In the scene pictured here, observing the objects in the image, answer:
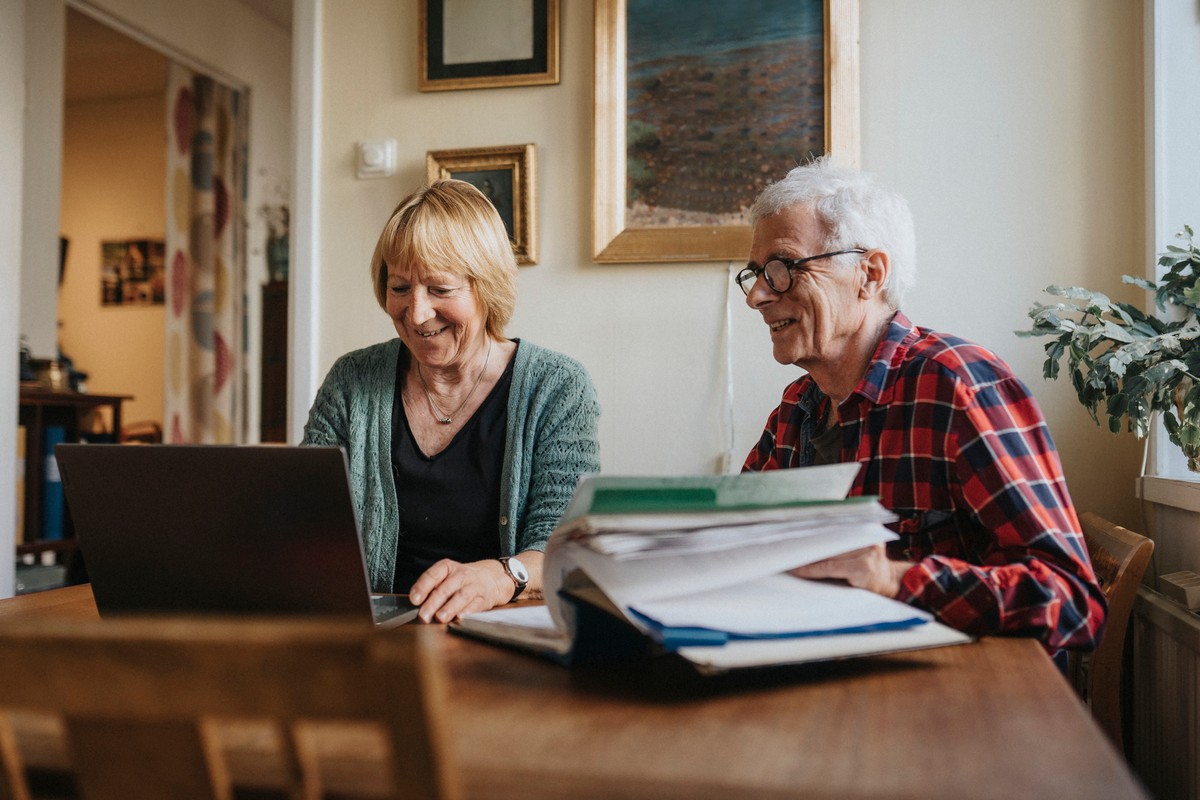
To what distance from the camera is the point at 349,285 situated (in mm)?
2471

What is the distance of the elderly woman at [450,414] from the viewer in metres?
1.54

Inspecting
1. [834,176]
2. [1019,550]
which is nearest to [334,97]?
[834,176]

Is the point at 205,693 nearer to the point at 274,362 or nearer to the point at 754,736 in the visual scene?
the point at 754,736

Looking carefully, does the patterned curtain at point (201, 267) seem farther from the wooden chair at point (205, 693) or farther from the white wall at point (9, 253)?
the wooden chair at point (205, 693)

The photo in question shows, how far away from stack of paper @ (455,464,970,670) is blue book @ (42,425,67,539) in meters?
3.28

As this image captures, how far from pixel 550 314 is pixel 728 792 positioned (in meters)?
1.91

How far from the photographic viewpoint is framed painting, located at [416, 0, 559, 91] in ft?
7.73

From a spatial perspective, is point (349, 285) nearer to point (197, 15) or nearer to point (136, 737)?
point (136, 737)

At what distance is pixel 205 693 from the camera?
1.32 feet

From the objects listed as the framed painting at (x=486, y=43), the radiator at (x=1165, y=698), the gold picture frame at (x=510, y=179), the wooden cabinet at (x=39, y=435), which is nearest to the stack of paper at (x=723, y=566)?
the radiator at (x=1165, y=698)

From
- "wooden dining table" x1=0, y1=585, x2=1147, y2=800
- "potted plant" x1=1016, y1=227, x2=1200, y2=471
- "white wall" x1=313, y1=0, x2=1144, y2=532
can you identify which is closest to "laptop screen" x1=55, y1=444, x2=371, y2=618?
"wooden dining table" x1=0, y1=585, x2=1147, y2=800

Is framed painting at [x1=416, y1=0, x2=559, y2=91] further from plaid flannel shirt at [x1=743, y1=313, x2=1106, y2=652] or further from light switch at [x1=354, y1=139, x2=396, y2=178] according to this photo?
plaid flannel shirt at [x1=743, y1=313, x2=1106, y2=652]

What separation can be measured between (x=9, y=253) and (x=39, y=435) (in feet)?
2.68

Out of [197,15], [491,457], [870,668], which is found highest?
[197,15]
